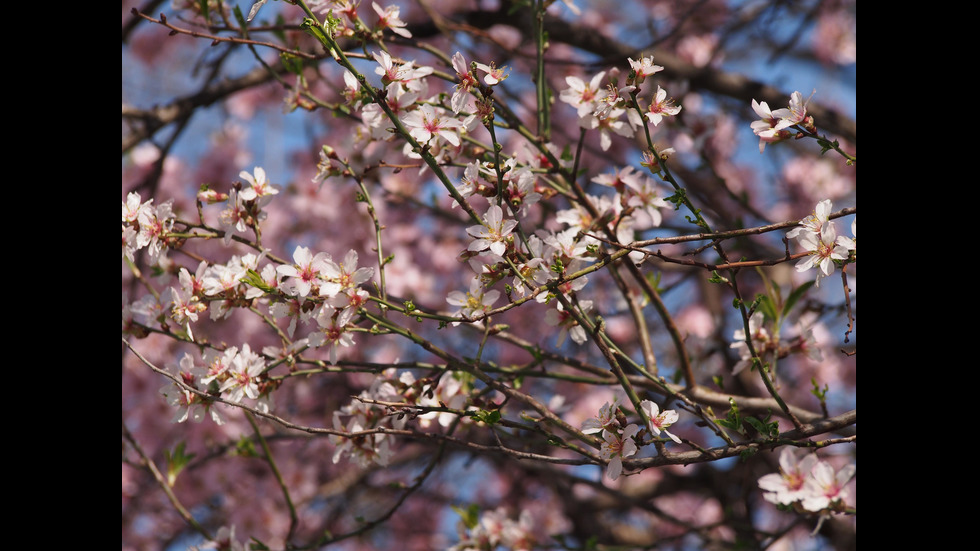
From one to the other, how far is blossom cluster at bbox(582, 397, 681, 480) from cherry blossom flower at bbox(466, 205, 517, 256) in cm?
30

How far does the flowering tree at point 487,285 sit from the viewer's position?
127 centimetres

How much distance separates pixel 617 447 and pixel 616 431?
25 millimetres

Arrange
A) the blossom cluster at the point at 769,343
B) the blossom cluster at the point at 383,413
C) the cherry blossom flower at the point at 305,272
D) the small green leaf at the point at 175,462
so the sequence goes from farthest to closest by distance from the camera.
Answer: the small green leaf at the point at 175,462, the blossom cluster at the point at 769,343, the blossom cluster at the point at 383,413, the cherry blossom flower at the point at 305,272

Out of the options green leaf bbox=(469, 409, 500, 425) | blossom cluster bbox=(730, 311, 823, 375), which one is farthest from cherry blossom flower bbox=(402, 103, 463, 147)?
blossom cluster bbox=(730, 311, 823, 375)

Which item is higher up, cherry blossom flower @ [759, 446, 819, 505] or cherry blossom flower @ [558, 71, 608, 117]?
cherry blossom flower @ [558, 71, 608, 117]

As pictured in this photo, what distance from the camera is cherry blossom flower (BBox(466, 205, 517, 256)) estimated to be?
124 centimetres

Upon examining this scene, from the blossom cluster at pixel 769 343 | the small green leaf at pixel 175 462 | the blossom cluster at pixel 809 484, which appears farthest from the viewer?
the small green leaf at pixel 175 462

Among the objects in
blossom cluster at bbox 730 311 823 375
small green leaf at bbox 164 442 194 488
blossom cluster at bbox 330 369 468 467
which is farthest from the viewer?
small green leaf at bbox 164 442 194 488

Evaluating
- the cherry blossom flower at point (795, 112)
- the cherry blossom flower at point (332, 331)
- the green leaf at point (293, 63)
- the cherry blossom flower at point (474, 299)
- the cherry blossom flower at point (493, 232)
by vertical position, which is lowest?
the cherry blossom flower at point (332, 331)

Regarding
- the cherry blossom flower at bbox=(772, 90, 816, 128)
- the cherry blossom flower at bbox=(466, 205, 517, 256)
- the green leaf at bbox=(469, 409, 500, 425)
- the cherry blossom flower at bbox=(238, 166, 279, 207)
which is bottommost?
the green leaf at bbox=(469, 409, 500, 425)

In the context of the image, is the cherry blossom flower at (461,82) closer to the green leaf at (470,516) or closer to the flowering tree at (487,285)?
the flowering tree at (487,285)

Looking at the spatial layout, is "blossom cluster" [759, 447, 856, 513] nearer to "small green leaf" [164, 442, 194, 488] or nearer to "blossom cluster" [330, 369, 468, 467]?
"blossom cluster" [330, 369, 468, 467]

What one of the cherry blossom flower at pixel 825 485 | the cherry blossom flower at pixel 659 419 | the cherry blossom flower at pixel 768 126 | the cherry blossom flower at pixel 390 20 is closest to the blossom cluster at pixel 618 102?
the cherry blossom flower at pixel 768 126

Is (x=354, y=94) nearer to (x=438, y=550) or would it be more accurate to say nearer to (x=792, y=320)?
(x=792, y=320)
